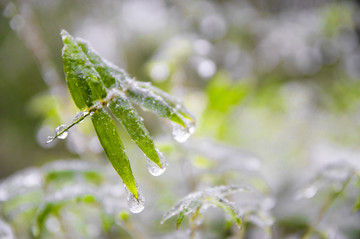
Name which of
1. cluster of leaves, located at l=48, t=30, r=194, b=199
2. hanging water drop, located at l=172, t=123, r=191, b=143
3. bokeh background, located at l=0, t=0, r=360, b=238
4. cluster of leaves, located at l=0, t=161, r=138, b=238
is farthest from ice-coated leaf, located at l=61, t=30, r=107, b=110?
bokeh background, located at l=0, t=0, r=360, b=238

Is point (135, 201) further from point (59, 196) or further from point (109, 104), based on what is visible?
point (59, 196)

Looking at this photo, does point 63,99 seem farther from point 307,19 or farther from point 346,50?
point 346,50

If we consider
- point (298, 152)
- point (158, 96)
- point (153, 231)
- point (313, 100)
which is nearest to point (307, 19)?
point (313, 100)

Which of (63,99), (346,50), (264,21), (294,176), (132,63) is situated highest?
(132,63)

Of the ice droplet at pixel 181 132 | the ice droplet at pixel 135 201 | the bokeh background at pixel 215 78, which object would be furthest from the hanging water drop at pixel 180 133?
the bokeh background at pixel 215 78

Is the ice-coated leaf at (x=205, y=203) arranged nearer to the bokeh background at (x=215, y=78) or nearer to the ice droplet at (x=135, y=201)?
the ice droplet at (x=135, y=201)
